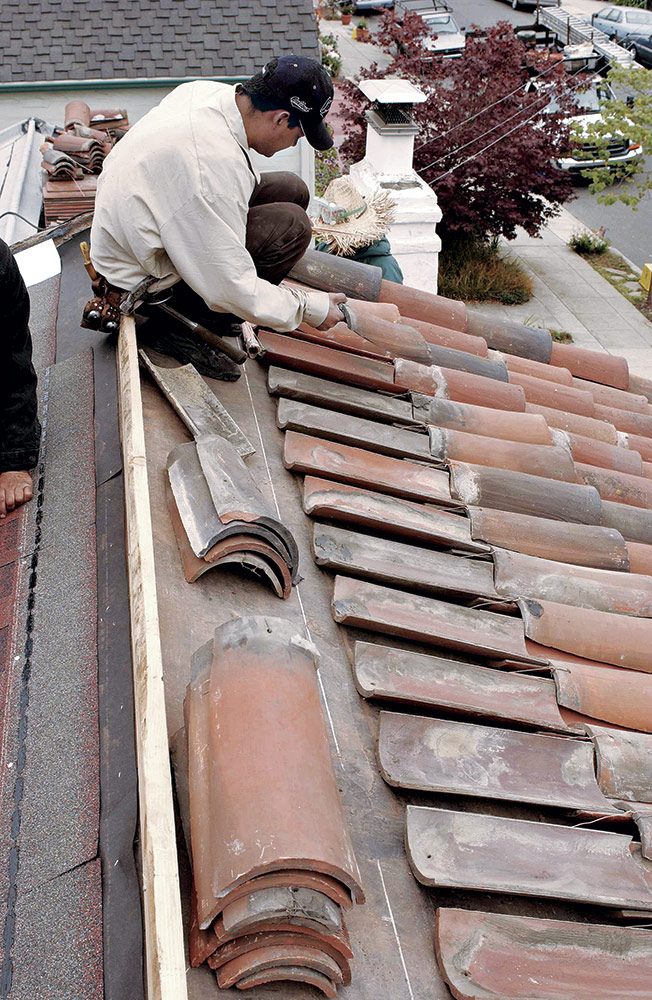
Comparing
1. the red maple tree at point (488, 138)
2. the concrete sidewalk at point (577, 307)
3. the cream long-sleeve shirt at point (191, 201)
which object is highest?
the cream long-sleeve shirt at point (191, 201)

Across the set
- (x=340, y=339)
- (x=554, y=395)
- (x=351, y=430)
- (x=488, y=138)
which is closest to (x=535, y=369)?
(x=554, y=395)

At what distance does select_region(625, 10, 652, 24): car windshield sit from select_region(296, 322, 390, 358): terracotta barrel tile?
29218 mm

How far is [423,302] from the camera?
16.0 ft

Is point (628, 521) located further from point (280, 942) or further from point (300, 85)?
point (280, 942)

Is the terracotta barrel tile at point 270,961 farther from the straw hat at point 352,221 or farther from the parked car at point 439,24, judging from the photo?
the parked car at point 439,24

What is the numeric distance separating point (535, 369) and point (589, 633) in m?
2.23

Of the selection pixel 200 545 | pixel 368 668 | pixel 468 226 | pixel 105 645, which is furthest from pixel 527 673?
pixel 468 226

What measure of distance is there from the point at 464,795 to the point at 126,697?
2.96ft

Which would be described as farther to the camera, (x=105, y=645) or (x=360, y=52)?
(x=360, y=52)

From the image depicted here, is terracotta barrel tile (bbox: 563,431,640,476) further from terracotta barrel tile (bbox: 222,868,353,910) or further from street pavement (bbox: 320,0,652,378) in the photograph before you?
street pavement (bbox: 320,0,652,378)

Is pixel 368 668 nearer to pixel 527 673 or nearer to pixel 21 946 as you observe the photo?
pixel 527 673

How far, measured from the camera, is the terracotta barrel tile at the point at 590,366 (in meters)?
5.19

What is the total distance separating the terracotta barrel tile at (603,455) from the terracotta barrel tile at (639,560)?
0.75 meters

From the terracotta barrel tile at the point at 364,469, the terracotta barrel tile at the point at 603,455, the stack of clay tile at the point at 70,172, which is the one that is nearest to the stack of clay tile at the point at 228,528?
the terracotta barrel tile at the point at 364,469
